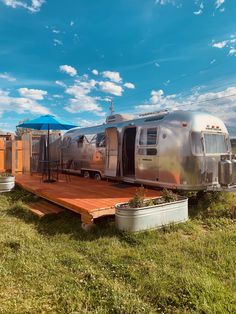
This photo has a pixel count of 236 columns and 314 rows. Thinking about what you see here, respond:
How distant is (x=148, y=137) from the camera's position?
8.94 meters

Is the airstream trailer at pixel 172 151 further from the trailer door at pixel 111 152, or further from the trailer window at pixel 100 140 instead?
the trailer window at pixel 100 140

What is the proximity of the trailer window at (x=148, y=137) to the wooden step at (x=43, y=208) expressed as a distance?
320 centimetres

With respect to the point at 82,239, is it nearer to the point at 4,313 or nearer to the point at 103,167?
the point at 4,313

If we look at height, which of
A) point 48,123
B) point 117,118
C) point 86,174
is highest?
point 117,118

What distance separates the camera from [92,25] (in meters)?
13.7

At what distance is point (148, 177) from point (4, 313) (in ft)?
20.5

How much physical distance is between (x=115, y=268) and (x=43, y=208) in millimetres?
3881

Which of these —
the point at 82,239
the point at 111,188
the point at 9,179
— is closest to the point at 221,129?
the point at 111,188

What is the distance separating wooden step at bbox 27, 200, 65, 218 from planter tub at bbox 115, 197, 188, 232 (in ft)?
6.80

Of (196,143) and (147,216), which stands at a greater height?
(196,143)

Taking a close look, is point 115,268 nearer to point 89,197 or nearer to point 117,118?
point 89,197

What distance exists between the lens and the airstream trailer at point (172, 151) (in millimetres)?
7781

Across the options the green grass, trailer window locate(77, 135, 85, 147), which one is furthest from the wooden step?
trailer window locate(77, 135, 85, 147)

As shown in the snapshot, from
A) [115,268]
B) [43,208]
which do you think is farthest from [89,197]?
[115,268]
